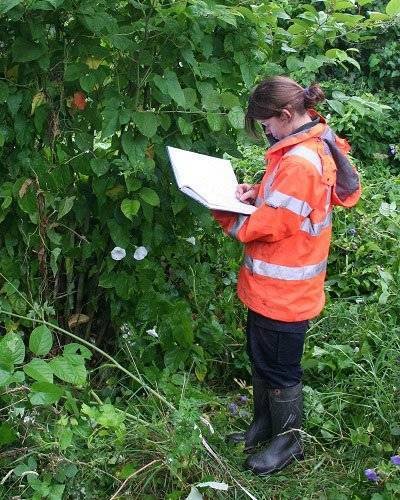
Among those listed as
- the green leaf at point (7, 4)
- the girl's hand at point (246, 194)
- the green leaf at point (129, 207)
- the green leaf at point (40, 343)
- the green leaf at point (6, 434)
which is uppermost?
the green leaf at point (7, 4)

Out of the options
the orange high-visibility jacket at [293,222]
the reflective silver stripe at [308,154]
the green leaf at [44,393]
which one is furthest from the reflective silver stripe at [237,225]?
the green leaf at [44,393]

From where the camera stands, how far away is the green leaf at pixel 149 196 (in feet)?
8.63

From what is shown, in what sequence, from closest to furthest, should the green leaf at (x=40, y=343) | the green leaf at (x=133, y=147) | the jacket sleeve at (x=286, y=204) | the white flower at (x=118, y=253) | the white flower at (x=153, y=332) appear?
the green leaf at (x=40, y=343) → the jacket sleeve at (x=286, y=204) → the green leaf at (x=133, y=147) → the white flower at (x=118, y=253) → the white flower at (x=153, y=332)

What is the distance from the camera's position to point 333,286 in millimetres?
3902

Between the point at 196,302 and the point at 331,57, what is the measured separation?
1.20 m

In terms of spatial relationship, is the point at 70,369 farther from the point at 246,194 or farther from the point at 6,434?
the point at 246,194

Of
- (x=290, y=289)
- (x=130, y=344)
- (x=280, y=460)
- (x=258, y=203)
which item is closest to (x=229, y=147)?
(x=258, y=203)

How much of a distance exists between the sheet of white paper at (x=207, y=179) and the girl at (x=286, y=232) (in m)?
0.05

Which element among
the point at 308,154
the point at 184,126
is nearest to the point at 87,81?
the point at 184,126

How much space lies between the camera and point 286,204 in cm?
232

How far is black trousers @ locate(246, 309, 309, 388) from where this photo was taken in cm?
258

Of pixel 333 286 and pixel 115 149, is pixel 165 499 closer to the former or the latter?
pixel 115 149

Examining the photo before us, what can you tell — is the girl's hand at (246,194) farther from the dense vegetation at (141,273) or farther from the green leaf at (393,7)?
the green leaf at (393,7)

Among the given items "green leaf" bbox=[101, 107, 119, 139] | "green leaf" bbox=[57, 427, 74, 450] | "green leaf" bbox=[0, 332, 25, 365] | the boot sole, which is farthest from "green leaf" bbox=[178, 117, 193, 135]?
the boot sole
